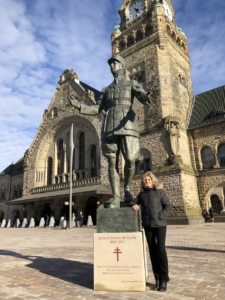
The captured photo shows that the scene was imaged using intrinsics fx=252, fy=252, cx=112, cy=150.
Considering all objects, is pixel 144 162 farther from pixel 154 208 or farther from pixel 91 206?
pixel 154 208

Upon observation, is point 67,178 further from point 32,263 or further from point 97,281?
point 97,281

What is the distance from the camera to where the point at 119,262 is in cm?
380

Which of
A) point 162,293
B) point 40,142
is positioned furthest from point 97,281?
point 40,142

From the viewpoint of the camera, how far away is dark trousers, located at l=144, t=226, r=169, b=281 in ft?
11.9

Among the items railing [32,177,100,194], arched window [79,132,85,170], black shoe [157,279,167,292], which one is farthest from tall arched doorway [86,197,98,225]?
black shoe [157,279,167,292]

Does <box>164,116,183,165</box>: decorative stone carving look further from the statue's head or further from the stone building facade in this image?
the statue's head

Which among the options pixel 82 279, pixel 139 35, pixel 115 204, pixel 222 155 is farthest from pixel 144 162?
pixel 82 279

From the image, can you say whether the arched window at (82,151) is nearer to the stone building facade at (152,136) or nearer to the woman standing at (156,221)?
the stone building facade at (152,136)

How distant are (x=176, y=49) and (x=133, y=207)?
1091 inches

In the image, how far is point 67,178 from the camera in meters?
29.8

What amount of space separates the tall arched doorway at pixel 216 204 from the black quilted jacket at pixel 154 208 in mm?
19730

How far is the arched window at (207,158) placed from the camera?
74.2 feet

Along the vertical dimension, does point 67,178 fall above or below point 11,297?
above

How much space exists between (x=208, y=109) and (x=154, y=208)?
24.3 metres
